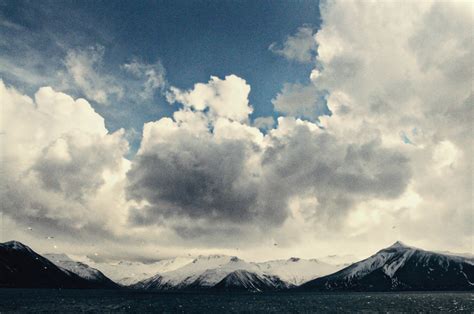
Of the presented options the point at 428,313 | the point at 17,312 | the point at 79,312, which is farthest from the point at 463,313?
the point at 17,312

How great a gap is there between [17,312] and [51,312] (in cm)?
1499

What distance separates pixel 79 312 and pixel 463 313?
190 meters

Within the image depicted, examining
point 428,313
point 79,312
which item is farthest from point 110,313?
point 428,313

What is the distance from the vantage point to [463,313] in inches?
7569

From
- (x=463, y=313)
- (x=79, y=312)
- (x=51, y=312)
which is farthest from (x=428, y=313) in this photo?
(x=51, y=312)

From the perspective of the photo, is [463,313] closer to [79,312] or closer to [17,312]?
[79,312]

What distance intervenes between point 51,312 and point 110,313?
28.1 metres

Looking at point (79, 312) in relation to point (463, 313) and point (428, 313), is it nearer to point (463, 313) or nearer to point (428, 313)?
point (428, 313)

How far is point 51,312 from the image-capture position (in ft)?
638

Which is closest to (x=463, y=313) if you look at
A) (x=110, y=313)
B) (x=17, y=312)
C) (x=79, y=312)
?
(x=110, y=313)

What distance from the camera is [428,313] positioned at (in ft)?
649

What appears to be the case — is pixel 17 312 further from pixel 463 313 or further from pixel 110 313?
pixel 463 313

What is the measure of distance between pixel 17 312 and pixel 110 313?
141 ft

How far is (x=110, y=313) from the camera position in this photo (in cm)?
19988
